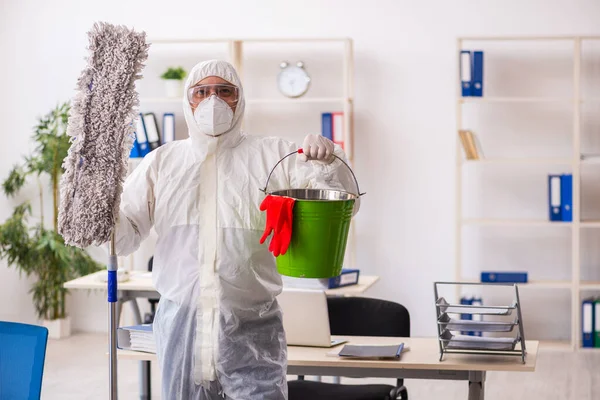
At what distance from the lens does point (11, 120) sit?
639cm

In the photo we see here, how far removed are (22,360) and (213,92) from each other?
2.99 feet

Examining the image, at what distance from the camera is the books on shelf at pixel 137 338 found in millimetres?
2836

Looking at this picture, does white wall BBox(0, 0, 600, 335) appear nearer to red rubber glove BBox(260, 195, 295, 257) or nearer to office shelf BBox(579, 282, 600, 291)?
office shelf BBox(579, 282, 600, 291)

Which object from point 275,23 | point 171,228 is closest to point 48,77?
point 275,23

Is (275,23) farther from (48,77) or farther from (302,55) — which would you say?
(48,77)

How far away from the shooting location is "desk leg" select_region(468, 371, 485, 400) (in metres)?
2.80

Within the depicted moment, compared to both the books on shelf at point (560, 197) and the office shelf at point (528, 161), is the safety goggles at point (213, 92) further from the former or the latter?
the books on shelf at point (560, 197)

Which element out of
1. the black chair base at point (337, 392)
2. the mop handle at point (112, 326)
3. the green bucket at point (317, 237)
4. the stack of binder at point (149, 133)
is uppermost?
the stack of binder at point (149, 133)

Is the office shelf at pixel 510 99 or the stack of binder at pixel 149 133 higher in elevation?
the office shelf at pixel 510 99

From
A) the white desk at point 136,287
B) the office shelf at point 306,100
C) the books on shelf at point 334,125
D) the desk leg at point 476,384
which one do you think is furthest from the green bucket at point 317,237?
the books on shelf at point 334,125

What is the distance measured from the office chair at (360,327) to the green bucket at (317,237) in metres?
1.17

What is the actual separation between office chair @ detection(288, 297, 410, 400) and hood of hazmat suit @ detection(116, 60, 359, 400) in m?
0.85

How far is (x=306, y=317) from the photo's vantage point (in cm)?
307

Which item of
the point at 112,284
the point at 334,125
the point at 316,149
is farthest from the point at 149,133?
the point at 112,284
